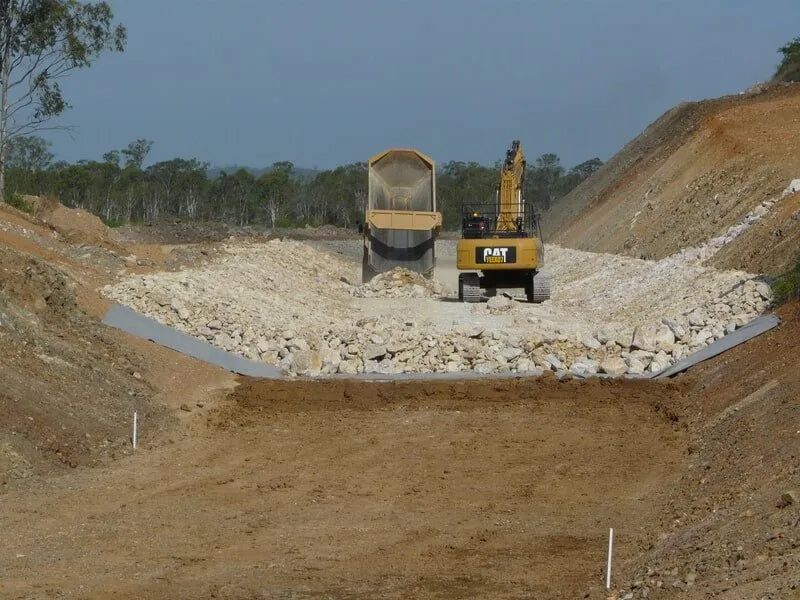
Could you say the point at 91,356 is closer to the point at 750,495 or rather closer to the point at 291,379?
the point at 291,379

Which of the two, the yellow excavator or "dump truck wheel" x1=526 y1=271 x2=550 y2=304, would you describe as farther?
"dump truck wheel" x1=526 y1=271 x2=550 y2=304

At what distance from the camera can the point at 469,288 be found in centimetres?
2727

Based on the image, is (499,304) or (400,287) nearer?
(499,304)

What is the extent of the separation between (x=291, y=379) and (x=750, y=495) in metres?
9.30

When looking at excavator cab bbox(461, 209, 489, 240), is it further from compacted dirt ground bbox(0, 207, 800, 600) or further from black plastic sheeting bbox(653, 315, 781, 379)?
compacted dirt ground bbox(0, 207, 800, 600)

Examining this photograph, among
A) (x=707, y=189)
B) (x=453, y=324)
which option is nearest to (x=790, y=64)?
(x=707, y=189)

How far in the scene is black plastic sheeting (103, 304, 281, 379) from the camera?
18.4 meters

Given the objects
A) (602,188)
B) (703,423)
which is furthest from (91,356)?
(602,188)

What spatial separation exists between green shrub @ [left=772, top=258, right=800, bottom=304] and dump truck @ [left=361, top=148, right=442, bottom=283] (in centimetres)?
1375

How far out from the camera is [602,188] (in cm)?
5412

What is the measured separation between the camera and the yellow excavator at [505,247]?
26203 millimetres

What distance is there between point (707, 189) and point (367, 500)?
82.5ft

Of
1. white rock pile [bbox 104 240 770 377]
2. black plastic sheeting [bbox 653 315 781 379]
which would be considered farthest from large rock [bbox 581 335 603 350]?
black plastic sheeting [bbox 653 315 781 379]

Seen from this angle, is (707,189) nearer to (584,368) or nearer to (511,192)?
(511,192)
